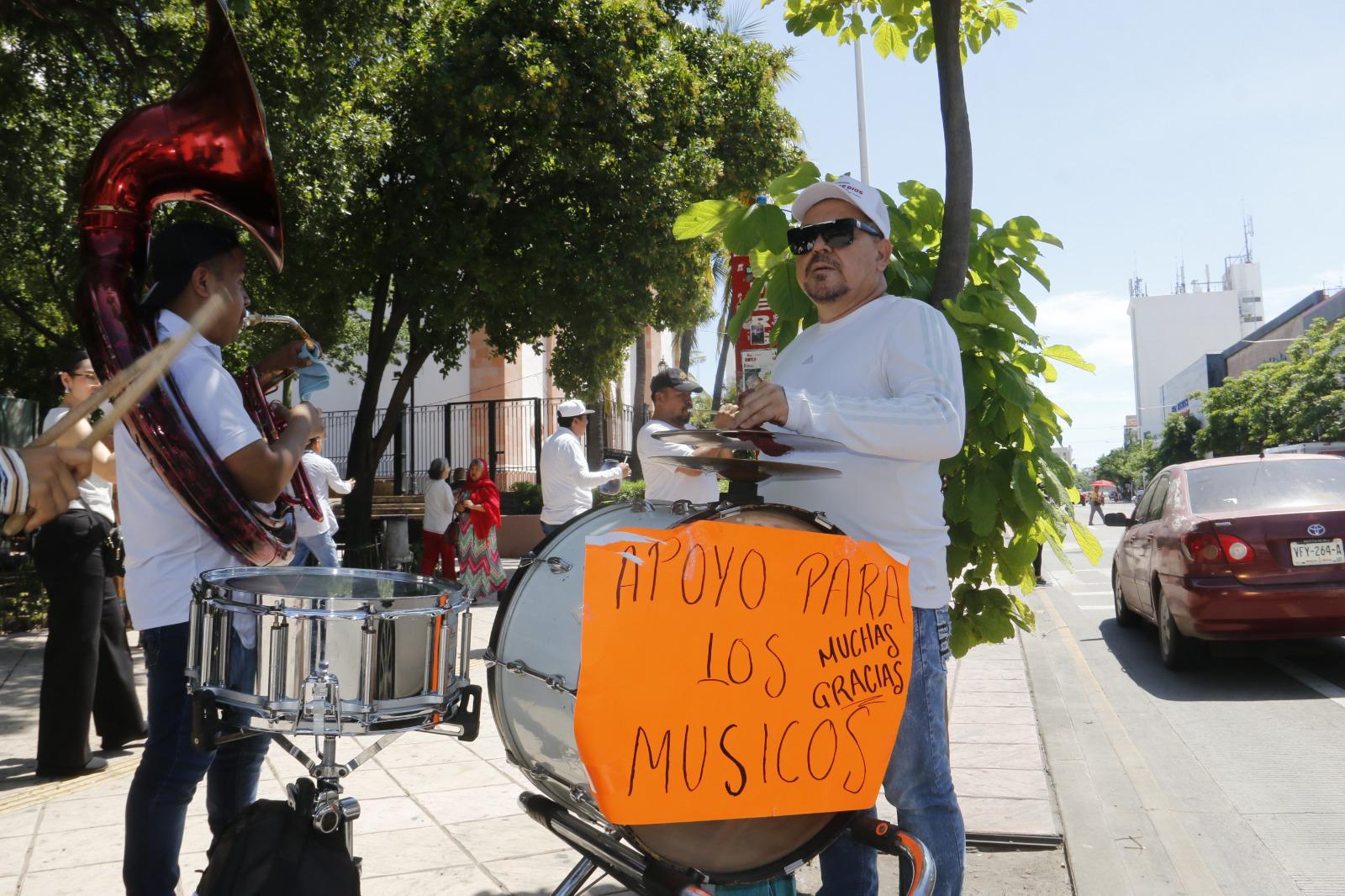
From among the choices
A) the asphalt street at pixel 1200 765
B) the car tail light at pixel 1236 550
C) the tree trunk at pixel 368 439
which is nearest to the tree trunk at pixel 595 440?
the tree trunk at pixel 368 439

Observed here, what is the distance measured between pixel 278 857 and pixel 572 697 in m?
0.89

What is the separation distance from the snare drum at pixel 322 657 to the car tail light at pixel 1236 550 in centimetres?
671

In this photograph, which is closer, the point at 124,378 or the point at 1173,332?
the point at 124,378

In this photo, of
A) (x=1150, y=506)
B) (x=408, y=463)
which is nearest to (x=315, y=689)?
(x=1150, y=506)

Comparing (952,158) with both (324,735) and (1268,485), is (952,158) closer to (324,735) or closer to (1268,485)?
(324,735)

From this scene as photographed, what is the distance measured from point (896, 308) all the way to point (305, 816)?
1813 millimetres

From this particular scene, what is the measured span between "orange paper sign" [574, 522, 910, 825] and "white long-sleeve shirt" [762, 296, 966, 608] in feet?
0.98

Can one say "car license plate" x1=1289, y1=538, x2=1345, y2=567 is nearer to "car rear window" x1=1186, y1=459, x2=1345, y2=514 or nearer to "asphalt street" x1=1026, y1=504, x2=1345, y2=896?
"car rear window" x1=1186, y1=459, x2=1345, y2=514

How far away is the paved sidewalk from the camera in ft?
12.5

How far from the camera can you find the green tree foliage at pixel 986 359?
345cm

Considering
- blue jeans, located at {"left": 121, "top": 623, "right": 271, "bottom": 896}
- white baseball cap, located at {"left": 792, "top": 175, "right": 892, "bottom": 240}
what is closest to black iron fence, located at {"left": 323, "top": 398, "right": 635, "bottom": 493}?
Answer: blue jeans, located at {"left": 121, "top": 623, "right": 271, "bottom": 896}

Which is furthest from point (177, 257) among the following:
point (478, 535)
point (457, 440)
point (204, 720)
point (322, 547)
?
point (457, 440)

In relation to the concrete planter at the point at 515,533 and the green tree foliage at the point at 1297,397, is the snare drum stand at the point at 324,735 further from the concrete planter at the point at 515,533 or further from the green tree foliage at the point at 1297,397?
the green tree foliage at the point at 1297,397

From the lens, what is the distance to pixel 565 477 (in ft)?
27.4
